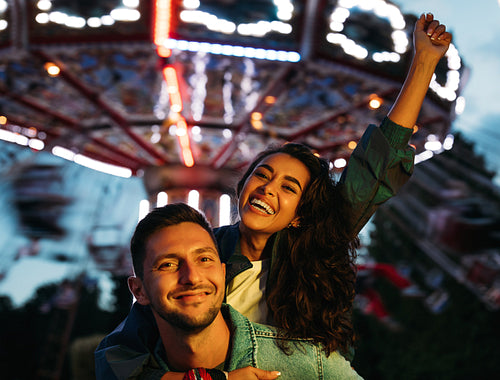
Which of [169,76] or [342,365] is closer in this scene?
[342,365]

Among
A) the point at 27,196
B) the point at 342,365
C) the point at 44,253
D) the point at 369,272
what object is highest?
the point at 342,365

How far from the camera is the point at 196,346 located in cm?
151

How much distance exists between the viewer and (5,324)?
28.8 ft

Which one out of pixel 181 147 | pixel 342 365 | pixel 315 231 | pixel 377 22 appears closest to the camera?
pixel 342 365

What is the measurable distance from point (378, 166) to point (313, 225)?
0.34 metres

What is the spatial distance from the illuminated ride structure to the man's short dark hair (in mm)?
1759

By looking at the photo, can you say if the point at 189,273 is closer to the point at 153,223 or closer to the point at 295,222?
the point at 153,223

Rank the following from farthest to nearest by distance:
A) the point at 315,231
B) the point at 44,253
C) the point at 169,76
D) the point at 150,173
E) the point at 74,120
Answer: the point at 44,253
the point at 150,173
the point at 74,120
the point at 169,76
the point at 315,231

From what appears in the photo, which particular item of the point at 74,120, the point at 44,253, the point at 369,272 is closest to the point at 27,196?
the point at 44,253

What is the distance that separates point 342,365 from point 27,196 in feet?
33.7

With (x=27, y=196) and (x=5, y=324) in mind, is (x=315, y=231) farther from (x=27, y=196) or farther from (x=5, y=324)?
(x=27, y=196)

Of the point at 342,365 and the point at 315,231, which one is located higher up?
the point at 315,231

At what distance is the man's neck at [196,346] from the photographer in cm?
152

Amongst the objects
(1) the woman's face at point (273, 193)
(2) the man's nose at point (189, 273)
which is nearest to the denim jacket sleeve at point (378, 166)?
(1) the woman's face at point (273, 193)
